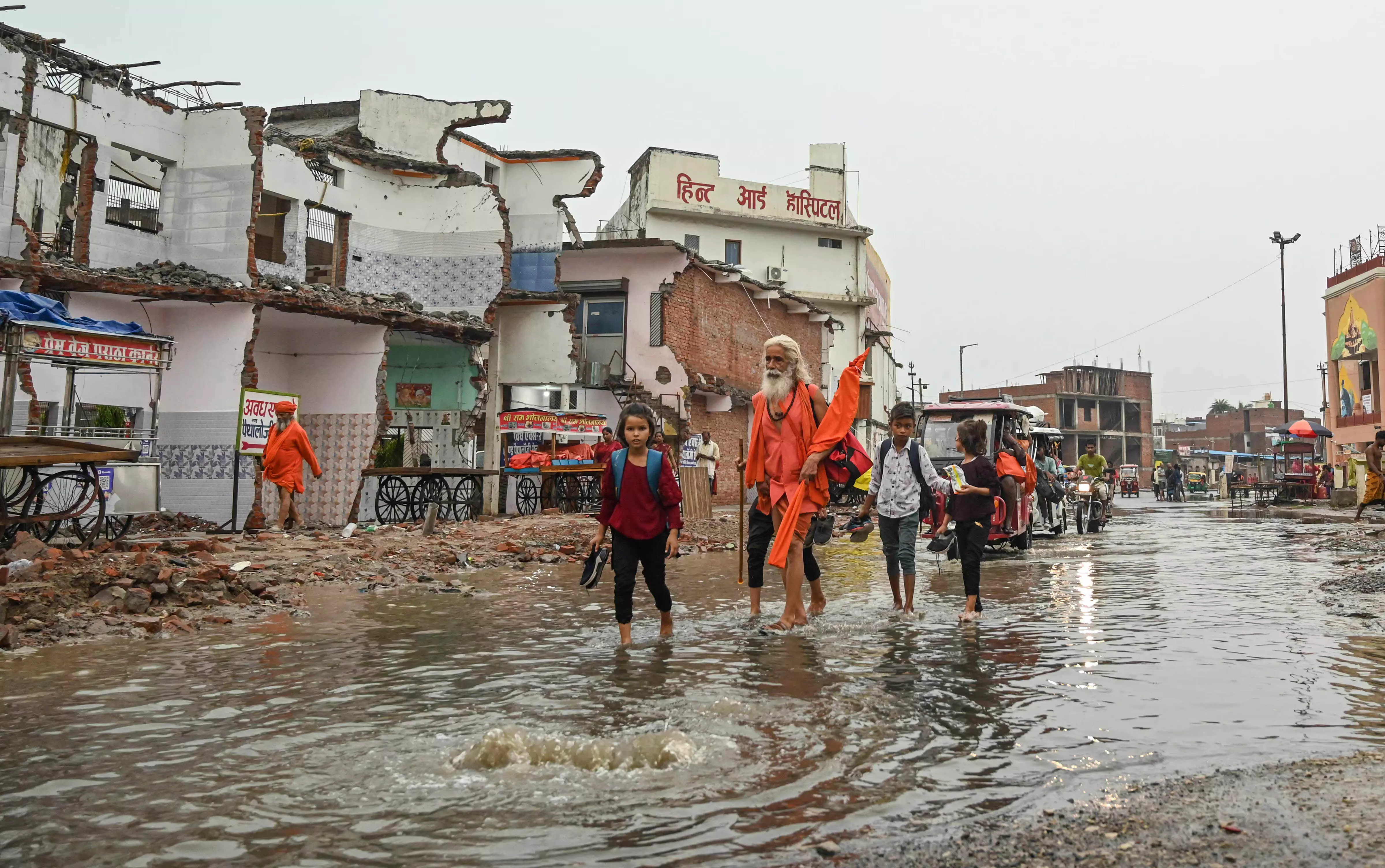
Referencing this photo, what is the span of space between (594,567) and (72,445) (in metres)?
6.21

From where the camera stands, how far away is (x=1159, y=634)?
22.5ft

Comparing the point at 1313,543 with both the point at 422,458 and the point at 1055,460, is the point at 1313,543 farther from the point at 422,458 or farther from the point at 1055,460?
the point at 422,458

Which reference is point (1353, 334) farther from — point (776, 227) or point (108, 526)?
point (108, 526)

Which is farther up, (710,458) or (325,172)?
(325,172)

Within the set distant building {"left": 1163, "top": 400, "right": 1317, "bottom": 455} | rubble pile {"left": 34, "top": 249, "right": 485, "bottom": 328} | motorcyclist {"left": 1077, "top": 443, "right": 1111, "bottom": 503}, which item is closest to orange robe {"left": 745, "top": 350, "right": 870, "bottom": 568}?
rubble pile {"left": 34, "top": 249, "right": 485, "bottom": 328}

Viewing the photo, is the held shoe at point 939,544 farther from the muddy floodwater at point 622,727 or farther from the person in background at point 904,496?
the muddy floodwater at point 622,727

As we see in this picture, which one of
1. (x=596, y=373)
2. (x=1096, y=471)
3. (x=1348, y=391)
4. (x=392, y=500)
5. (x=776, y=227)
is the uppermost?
(x=776, y=227)

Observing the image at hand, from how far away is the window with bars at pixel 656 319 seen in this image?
95.3 ft

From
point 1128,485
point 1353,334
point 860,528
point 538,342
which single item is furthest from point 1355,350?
point 860,528

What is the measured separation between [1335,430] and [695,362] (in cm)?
2776

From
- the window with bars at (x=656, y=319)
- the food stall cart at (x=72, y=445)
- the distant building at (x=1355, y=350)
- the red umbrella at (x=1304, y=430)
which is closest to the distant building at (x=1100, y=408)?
the distant building at (x=1355, y=350)

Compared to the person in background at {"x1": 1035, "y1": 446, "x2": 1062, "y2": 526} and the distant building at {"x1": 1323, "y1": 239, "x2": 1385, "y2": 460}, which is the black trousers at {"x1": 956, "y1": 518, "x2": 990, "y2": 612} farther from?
the distant building at {"x1": 1323, "y1": 239, "x2": 1385, "y2": 460}

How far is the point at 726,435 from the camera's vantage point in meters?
32.9

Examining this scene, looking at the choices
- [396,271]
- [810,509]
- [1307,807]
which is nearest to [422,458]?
[396,271]
